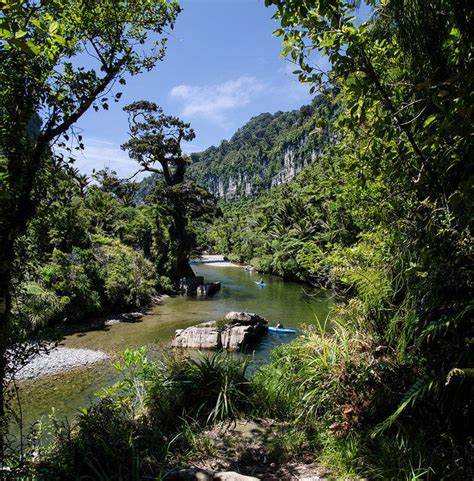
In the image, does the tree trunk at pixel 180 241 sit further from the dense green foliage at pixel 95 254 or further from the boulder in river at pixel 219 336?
the boulder in river at pixel 219 336

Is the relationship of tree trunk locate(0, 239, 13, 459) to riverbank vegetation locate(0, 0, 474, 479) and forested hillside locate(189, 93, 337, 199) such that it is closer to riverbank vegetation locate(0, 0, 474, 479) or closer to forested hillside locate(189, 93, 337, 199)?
riverbank vegetation locate(0, 0, 474, 479)

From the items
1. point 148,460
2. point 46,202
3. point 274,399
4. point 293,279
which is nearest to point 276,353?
point 274,399

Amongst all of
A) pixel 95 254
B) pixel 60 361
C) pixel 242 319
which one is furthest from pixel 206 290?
pixel 60 361

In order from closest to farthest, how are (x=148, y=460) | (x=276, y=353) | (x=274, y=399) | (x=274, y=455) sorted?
(x=148, y=460)
(x=274, y=455)
(x=274, y=399)
(x=276, y=353)

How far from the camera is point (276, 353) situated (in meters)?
8.49

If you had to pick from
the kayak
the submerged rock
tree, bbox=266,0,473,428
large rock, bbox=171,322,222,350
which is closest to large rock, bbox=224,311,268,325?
the kayak

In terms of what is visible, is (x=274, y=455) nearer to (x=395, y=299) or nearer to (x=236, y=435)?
(x=236, y=435)

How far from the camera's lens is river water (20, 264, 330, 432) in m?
10.6

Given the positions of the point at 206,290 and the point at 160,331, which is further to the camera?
the point at 206,290

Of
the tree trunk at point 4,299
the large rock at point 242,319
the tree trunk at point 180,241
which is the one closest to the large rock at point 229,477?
the tree trunk at point 4,299

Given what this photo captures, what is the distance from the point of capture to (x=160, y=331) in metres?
18.4

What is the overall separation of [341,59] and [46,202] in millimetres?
3149

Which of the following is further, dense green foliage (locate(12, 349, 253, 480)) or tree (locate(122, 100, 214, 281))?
tree (locate(122, 100, 214, 281))

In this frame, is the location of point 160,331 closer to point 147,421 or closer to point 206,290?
point 206,290
